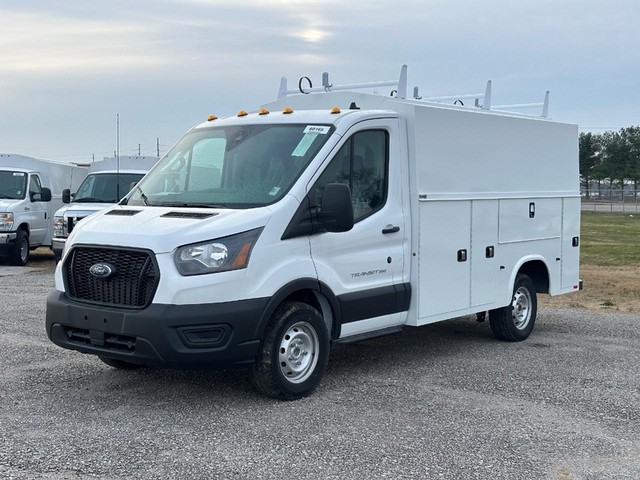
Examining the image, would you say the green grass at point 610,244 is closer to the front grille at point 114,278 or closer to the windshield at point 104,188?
the windshield at point 104,188

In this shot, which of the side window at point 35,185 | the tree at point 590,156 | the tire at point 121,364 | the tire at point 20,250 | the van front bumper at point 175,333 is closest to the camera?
the van front bumper at point 175,333

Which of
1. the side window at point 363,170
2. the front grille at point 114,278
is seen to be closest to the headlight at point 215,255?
the front grille at point 114,278

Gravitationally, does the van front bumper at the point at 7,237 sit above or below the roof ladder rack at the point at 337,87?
below

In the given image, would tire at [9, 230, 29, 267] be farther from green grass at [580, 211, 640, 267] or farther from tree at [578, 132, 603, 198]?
tree at [578, 132, 603, 198]

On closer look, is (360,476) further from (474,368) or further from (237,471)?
(474,368)

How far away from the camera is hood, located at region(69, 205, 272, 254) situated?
639 cm

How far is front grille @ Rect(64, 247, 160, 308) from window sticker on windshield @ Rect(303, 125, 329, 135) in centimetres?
196

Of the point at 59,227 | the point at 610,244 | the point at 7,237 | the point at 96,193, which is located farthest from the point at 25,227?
the point at 610,244

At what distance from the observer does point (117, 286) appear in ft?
21.6

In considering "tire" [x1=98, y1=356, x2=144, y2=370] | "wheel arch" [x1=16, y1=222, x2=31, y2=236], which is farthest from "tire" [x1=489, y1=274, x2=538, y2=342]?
"wheel arch" [x1=16, y1=222, x2=31, y2=236]

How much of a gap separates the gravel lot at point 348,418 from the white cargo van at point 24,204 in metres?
9.23

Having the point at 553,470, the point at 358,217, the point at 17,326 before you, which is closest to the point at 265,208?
the point at 358,217

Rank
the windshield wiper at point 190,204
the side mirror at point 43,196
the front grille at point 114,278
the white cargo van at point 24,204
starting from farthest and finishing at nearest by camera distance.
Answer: the side mirror at point 43,196 → the white cargo van at point 24,204 → the windshield wiper at point 190,204 → the front grille at point 114,278

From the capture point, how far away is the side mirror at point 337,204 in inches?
272
